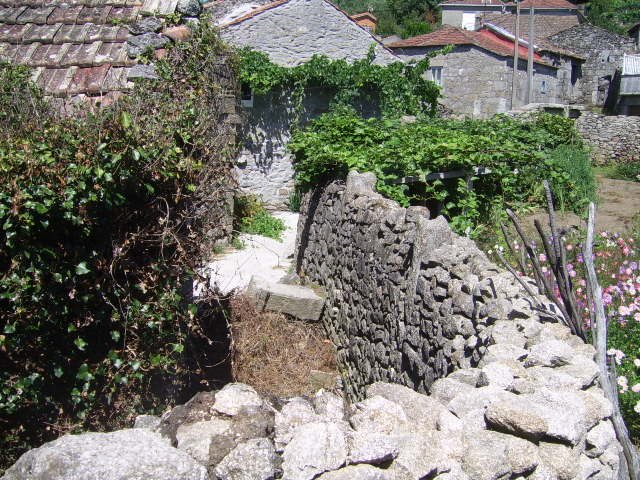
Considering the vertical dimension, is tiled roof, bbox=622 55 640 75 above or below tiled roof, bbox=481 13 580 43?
below

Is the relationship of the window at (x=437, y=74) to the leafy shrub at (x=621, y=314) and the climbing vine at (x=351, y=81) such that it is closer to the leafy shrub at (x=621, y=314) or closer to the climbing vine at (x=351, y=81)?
the climbing vine at (x=351, y=81)

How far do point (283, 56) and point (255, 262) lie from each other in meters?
5.53

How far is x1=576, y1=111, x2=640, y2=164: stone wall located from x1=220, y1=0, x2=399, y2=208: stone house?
28.7 feet

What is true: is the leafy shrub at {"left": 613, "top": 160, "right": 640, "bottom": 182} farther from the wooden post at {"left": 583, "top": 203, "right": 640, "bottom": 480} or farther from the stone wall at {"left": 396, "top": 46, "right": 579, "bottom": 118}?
the wooden post at {"left": 583, "top": 203, "right": 640, "bottom": 480}

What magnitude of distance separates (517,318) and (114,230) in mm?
2264

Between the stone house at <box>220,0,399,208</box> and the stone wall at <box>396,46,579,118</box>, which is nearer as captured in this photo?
the stone house at <box>220,0,399,208</box>

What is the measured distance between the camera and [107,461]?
1840 millimetres

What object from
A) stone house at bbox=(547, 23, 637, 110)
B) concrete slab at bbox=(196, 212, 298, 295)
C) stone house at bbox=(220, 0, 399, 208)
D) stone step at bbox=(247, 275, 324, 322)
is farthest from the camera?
stone house at bbox=(547, 23, 637, 110)

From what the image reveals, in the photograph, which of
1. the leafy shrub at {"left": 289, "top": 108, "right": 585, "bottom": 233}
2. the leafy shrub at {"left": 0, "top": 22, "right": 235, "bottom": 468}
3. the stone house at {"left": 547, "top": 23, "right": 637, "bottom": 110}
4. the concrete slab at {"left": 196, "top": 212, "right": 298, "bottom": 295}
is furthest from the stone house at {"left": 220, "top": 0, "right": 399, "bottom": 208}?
the stone house at {"left": 547, "top": 23, "right": 637, "bottom": 110}

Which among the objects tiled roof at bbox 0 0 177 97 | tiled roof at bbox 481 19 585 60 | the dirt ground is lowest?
the dirt ground

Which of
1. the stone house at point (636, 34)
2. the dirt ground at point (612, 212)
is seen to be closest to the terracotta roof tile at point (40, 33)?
the dirt ground at point (612, 212)

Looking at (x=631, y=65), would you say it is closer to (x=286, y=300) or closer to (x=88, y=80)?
(x=286, y=300)

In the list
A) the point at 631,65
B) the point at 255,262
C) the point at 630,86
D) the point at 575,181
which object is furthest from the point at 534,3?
the point at 255,262

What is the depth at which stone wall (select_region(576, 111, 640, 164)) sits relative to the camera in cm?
1876
